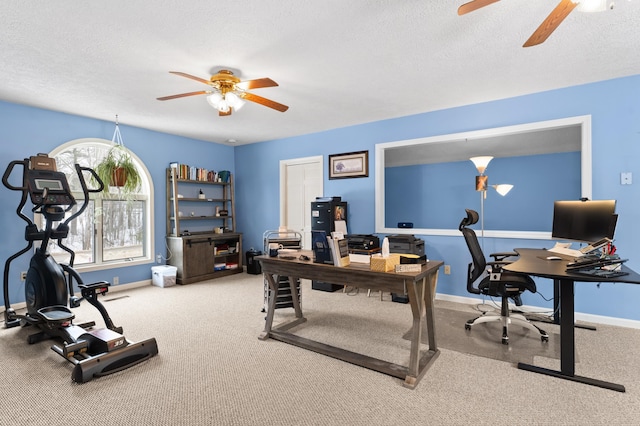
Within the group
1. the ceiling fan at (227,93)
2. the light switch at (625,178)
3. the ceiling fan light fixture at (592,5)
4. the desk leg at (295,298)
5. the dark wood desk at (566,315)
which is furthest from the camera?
the desk leg at (295,298)

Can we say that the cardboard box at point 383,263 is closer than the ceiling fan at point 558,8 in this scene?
No

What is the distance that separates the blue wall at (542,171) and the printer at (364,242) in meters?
0.40

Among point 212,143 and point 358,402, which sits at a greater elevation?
point 212,143

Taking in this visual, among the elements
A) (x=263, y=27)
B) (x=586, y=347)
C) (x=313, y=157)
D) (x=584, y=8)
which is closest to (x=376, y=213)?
(x=313, y=157)

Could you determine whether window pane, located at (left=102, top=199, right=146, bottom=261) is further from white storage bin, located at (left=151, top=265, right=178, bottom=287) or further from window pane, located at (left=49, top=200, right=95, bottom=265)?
white storage bin, located at (left=151, top=265, right=178, bottom=287)

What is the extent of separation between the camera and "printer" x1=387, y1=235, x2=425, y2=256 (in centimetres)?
417

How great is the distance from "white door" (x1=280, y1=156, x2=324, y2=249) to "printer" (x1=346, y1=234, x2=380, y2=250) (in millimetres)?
1296

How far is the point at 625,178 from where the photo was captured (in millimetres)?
3297

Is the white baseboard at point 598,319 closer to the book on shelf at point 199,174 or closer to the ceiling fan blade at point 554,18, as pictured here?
the ceiling fan blade at point 554,18

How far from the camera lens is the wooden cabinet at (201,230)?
5348 millimetres

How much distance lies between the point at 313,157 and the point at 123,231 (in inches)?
128

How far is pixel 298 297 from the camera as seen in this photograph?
3615 mm

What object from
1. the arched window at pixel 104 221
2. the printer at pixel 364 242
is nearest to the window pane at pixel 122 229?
the arched window at pixel 104 221

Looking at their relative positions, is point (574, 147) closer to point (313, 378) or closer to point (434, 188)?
point (434, 188)
